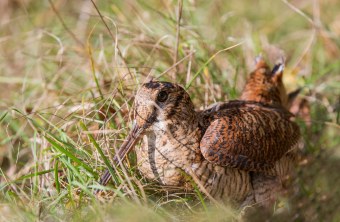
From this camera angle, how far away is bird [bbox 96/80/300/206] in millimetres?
3658

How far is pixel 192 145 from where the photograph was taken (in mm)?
3781

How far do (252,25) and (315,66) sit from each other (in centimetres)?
98

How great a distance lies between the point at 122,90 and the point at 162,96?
494 mm

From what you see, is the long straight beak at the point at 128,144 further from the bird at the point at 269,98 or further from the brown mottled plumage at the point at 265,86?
the brown mottled plumage at the point at 265,86

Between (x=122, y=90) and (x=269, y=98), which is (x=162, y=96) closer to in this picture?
(x=122, y=90)

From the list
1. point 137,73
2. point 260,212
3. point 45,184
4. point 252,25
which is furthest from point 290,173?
point 252,25

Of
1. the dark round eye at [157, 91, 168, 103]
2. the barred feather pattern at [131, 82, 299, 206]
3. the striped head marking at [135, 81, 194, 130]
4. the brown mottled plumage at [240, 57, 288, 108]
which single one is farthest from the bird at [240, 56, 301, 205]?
the dark round eye at [157, 91, 168, 103]

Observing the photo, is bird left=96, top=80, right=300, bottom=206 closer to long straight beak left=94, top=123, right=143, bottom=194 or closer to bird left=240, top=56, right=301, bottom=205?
long straight beak left=94, top=123, right=143, bottom=194

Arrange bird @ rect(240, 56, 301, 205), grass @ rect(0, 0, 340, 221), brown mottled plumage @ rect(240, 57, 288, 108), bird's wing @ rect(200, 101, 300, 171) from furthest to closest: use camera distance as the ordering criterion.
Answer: brown mottled plumage @ rect(240, 57, 288, 108), bird @ rect(240, 56, 301, 205), bird's wing @ rect(200, 101, 300, 171), grass @ rect(0, 0, 340, 221)

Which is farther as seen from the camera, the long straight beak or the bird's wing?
the bird's wing

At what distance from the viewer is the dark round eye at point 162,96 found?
3648 millimetres

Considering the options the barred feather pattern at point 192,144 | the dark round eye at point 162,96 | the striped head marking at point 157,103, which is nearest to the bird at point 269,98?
the barred feather pattern at point 192,144

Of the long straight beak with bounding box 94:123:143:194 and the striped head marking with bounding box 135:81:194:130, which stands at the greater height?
the striped head marking with bounding box 135:81:194:130

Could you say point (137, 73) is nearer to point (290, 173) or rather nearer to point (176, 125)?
point (176, 125)
